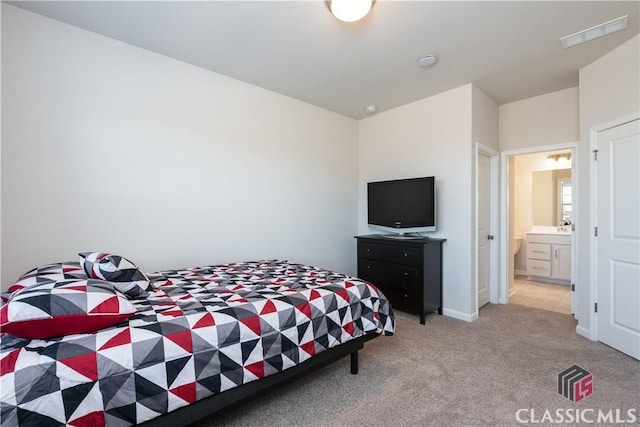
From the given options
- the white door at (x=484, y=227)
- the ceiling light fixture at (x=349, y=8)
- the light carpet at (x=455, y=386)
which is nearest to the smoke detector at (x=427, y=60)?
the ceiling light fixture at (x=349, y=8)

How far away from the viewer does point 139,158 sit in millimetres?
2604

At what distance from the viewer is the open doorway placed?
4785 millimetres

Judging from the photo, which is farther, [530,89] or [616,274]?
[530,89]

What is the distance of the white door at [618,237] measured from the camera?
8.15 ft

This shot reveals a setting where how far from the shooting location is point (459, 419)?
175cm

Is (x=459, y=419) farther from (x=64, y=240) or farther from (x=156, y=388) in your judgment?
(x=64, y=240)

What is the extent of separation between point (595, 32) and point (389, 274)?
2.85 m

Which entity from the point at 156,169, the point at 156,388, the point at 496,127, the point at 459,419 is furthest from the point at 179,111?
the point at 496,127

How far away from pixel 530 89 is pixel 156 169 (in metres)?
4.19

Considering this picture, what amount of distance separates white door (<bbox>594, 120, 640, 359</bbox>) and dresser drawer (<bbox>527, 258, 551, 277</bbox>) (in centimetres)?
277

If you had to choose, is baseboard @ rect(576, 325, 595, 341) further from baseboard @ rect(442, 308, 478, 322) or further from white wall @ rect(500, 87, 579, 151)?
white wall @ rect(500, 87, 579, 151)

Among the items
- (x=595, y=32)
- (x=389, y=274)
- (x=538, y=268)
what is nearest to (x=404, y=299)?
(x=389, y=274)

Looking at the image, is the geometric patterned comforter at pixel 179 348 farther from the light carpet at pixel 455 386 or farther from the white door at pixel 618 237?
the white door at pixel 618 237

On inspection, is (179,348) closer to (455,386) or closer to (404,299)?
(455,386)
